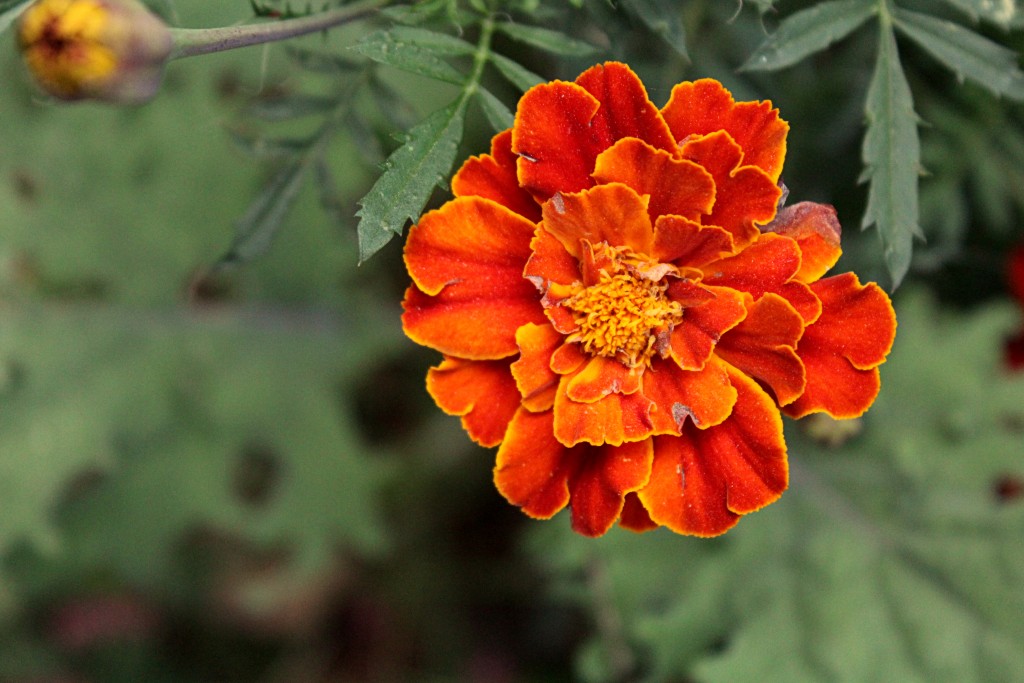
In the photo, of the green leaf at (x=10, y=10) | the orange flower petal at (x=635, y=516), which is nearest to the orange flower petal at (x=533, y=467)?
the orange flower petal at (x=635, y=516)

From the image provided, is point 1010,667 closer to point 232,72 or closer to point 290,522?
point 290,522

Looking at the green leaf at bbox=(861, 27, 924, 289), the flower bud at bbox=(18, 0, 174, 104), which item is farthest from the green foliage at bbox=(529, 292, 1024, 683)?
the flower bud at bbox=(18, 0, 174, 104)

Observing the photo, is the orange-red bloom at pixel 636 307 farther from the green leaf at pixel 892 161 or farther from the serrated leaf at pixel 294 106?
the serrated leaf at pixel 294 106

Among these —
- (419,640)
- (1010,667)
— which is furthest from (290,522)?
(1010,667)

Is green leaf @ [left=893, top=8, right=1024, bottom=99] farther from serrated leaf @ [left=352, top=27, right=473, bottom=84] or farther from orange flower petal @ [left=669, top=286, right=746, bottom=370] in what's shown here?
serrated leaf @ [left=352, top=27, right=473, bottom=84]

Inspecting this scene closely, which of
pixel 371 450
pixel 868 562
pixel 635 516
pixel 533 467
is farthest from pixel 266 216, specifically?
pixel 371 450

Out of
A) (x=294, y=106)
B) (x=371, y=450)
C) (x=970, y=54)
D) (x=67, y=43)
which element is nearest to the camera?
(x=67, y=43)

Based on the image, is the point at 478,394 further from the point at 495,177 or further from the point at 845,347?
the point at 845,347
